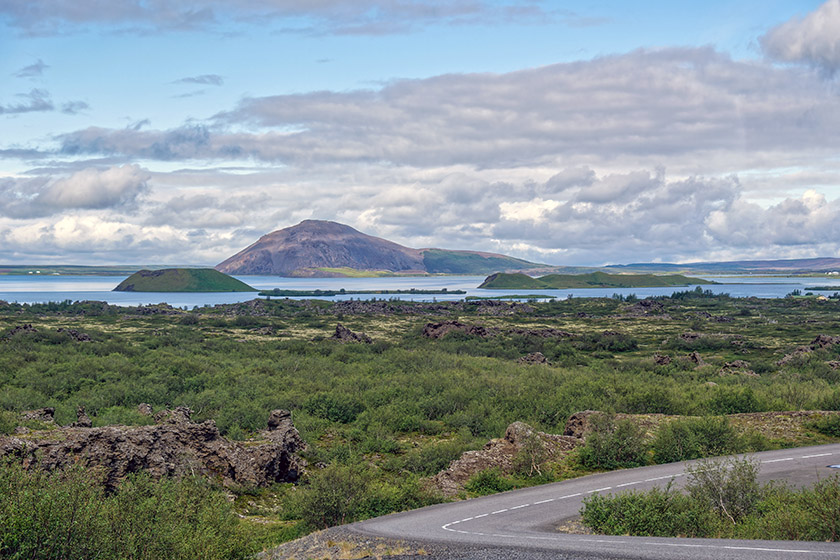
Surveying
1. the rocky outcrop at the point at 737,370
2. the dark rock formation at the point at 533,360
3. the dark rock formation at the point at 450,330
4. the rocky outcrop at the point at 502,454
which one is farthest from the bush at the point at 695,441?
the dark rock formation at the point at 450,330

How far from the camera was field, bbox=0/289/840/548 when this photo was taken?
79.3 feet

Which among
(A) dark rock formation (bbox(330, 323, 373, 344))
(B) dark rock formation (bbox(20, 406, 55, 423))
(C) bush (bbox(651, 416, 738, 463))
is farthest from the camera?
(A) dark rock formation (bbox(330, 323, 373, 344))

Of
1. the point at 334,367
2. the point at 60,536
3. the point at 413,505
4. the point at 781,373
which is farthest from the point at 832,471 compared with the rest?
the point at 334,367

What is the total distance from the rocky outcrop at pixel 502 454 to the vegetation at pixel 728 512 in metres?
7.43

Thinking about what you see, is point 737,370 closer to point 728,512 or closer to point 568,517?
point 728,512

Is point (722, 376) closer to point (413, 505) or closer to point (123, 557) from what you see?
point (413, 505)

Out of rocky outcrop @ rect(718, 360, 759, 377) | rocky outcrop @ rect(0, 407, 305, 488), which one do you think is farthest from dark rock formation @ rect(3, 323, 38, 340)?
rocky outcrop @ rect(718, 360, 759, 377)

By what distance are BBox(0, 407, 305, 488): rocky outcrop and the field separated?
1.02m

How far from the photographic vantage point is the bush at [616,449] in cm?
2616

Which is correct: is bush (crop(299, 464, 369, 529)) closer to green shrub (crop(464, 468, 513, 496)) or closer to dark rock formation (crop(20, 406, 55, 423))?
green shrub (crop(464, 468, 513, 496))

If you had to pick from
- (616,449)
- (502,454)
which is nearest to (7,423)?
(502,454)

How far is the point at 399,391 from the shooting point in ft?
134

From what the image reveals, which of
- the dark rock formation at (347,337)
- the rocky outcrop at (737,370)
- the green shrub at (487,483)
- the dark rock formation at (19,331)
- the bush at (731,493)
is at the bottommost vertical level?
the rocky outcrop at (737,370)

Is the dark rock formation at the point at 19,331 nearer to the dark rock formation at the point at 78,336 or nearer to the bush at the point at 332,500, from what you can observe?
the dark rock formation at the point at 78,336
